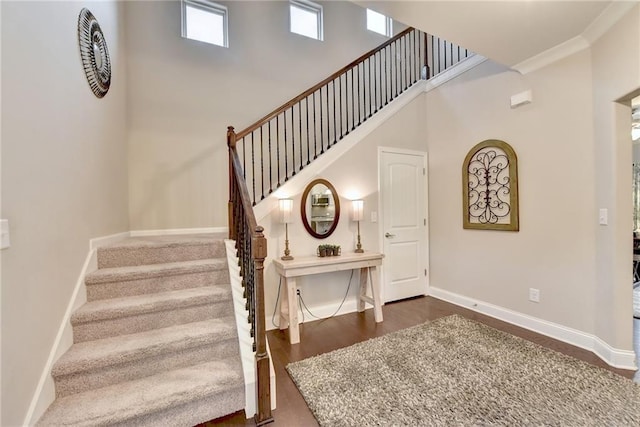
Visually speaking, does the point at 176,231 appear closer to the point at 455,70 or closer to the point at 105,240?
the point at 105,240

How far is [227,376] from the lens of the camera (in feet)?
5.65

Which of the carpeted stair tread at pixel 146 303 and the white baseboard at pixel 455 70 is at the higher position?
the white baseboard at pixel 455 70

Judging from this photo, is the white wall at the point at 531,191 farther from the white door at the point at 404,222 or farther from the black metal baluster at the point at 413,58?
the black metal baluster at the point at 413,58

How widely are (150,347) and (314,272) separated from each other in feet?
5.11

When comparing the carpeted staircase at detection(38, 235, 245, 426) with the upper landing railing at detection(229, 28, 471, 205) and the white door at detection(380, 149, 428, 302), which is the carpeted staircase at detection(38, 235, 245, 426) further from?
the white door at detection(380, 149, 428, 302)

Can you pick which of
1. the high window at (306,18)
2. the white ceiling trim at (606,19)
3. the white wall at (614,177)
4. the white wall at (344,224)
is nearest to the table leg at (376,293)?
the white wall at (344,224)

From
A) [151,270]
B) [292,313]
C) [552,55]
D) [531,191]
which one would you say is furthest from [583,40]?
[151,270]

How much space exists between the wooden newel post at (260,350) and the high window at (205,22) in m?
3.50

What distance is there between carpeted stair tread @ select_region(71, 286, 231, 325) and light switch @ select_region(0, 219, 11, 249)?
0.75 metres

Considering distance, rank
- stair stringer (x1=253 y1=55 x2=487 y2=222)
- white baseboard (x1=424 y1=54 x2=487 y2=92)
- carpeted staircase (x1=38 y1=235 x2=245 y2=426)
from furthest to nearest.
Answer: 1. white baseboard (x1=424 y1=54 x2=487 y2=92)
2. stair stringer (x1=253 y1=55 x2=487 y2=222)
3. carpeted staircase (x1=38 y1=235 x2=245 y2=426)

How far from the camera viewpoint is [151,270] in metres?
2.20

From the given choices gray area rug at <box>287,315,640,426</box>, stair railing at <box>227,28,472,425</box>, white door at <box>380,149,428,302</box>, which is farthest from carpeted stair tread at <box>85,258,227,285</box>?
white door at <box>380,149,428,302</box>

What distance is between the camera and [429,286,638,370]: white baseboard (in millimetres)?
2191

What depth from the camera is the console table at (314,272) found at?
274 centimetres
